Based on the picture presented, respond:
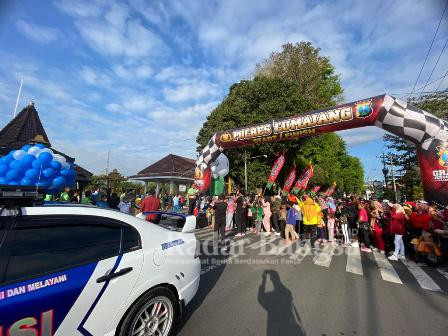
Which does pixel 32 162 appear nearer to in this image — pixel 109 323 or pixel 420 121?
pixel 109 323

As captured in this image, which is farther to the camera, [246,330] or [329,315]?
[329,315]

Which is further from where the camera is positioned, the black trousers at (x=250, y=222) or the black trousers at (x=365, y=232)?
the black trousers at (x=250, y=222)

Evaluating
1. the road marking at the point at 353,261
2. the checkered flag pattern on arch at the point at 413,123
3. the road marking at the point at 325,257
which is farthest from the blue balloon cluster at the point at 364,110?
the road marking at the point at 325,257

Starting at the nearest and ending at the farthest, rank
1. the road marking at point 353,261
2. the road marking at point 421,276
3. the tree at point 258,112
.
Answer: the road marking at point 421,276
the road marking at point 353,261
the tree at point 258,112

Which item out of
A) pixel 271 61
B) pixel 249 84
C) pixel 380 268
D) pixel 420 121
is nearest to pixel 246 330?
pixel 380 268

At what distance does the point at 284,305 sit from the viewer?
12.9 ft

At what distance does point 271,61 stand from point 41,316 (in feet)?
93.7

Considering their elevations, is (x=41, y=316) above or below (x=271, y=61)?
below

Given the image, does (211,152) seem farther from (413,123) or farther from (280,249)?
(413,123)

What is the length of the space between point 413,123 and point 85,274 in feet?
29.9

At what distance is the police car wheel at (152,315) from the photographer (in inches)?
96.0

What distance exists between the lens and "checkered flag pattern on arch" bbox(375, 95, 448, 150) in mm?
7379

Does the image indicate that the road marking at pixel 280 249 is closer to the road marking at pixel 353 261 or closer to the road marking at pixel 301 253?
the road marking at pixel 301 253

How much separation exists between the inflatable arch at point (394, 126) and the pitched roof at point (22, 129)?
15.7m
